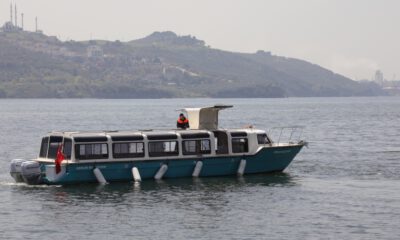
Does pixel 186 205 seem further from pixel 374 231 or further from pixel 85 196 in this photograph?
pixel 374 231

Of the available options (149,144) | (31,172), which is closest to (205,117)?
(149,144)

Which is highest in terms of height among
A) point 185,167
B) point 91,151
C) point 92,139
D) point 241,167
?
point 92,139

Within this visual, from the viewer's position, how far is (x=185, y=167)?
60.0 meters

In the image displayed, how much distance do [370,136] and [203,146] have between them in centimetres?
5745

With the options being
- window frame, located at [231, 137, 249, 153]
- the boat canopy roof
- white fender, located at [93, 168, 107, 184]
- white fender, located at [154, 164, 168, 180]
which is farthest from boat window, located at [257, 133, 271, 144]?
white fender, located at [93, 168, 107, 184]

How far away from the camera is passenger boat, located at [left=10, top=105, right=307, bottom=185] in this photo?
186 ft

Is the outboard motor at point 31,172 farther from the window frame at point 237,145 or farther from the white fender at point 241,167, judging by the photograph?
the white fender at point 241,167

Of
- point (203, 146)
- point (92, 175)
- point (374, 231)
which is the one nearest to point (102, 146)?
point (92, 175)

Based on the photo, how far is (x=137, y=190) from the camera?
5594 centimetres

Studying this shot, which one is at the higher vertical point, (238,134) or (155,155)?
(238,134)

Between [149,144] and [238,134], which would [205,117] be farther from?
[149,144]

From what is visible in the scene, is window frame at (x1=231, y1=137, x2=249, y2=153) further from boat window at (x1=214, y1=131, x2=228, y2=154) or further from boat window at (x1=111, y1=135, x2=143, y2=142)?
boat window at (x1=111, y1=135, x2=143, y2=142)

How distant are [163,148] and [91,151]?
5.08 m

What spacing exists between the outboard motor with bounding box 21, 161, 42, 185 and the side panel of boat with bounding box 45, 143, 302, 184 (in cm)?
80
